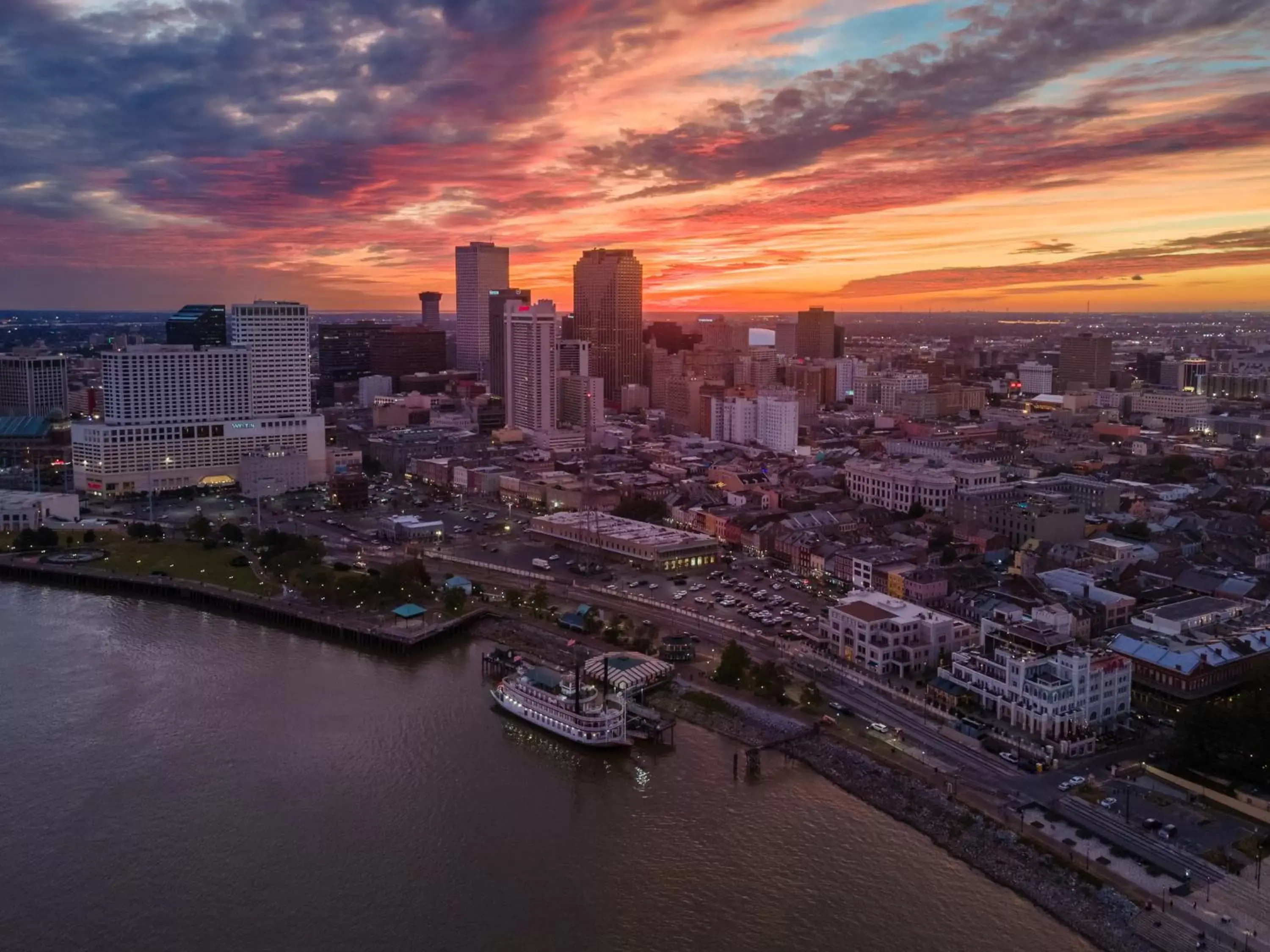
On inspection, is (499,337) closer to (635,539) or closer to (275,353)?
(275,353)

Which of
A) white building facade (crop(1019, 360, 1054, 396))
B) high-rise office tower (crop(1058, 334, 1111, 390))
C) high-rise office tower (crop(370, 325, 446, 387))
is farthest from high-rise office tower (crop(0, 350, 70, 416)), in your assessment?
high-rise office tower (crop(1058, 334, 1111, 390))

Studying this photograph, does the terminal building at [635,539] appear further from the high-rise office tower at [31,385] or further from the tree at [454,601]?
the high-rise office tower at [31,385]

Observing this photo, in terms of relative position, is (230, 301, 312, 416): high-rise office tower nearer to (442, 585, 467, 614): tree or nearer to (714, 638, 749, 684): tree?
(442, 585, 467, 614): tree

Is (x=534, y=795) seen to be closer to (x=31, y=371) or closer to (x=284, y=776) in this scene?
(x=284, y=776)

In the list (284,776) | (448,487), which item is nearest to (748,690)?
(284,776)

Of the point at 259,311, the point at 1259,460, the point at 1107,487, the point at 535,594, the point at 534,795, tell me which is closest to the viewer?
the point at 534,795

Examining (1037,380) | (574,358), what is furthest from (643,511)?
(1037,380)
